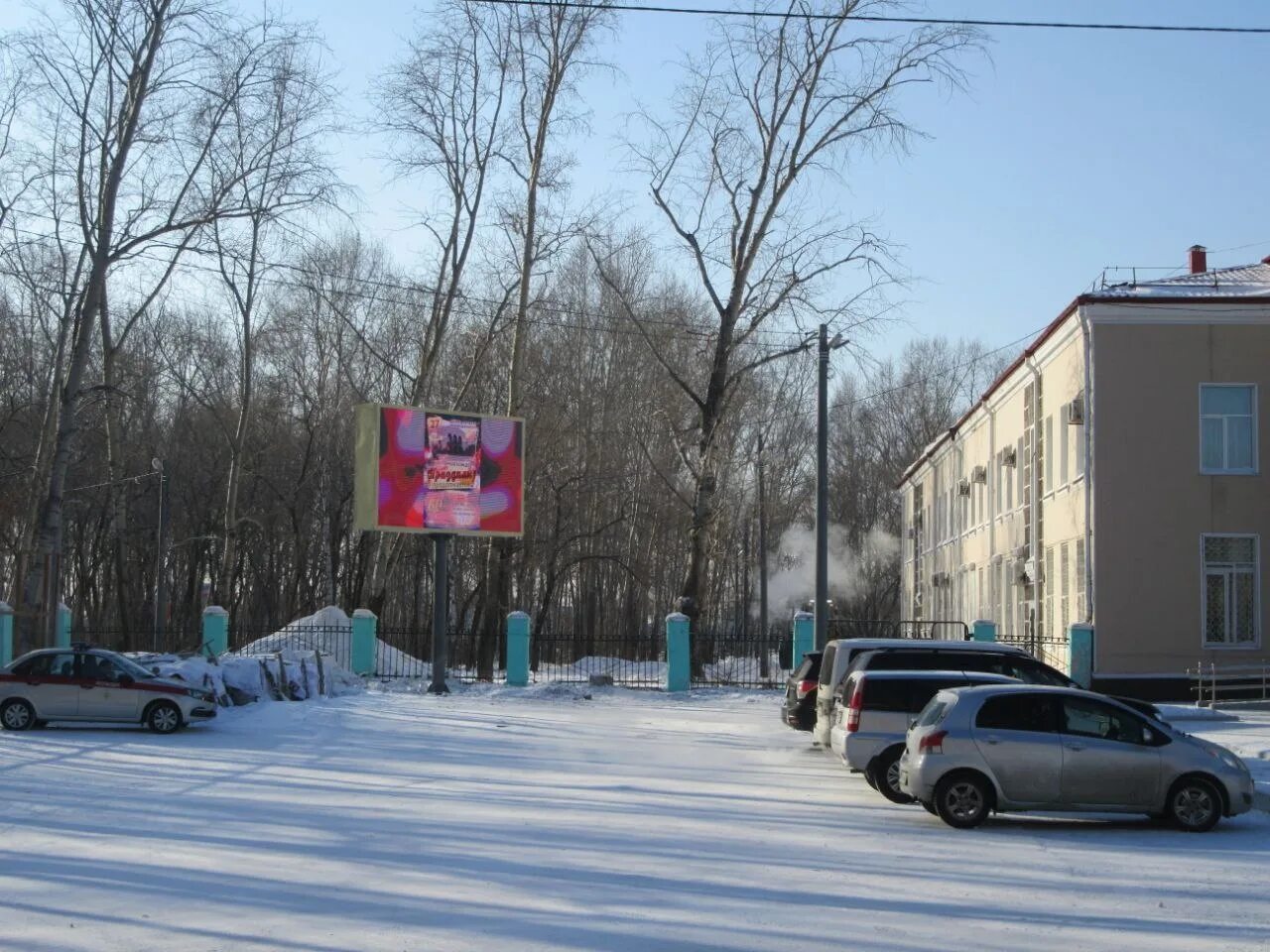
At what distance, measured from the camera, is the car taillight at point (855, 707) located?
16016 millimetres

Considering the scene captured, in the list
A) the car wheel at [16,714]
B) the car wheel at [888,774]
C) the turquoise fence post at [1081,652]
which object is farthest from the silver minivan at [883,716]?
the turquoise fence post at [1081,652]

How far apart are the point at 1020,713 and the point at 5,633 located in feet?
91.4

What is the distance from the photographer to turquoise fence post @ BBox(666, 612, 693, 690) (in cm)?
3534

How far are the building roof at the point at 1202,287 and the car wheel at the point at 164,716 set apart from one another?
2058 centimetres

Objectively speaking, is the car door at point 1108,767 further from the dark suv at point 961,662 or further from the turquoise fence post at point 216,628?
the turquoise fence post at point 216,628

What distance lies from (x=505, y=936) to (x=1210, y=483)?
25897 mm

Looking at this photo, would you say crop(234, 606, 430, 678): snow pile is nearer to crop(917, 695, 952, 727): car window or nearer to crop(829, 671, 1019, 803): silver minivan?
crop(829, 671, 1019, 803): silver minivan

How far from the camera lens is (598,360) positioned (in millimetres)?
58188

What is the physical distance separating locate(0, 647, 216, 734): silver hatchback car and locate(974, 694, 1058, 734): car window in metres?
14.4

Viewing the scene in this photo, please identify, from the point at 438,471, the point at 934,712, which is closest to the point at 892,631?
the point at 438,471

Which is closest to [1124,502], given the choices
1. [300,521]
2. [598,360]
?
[598,360]

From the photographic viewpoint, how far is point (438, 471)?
32062mm

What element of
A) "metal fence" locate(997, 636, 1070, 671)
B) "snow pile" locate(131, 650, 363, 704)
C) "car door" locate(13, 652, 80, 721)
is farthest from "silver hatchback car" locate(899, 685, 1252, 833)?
"metal fence" locate(997, 636, 1070, 671)

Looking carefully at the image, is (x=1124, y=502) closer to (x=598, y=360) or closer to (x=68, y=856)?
(x=68, y=856)
